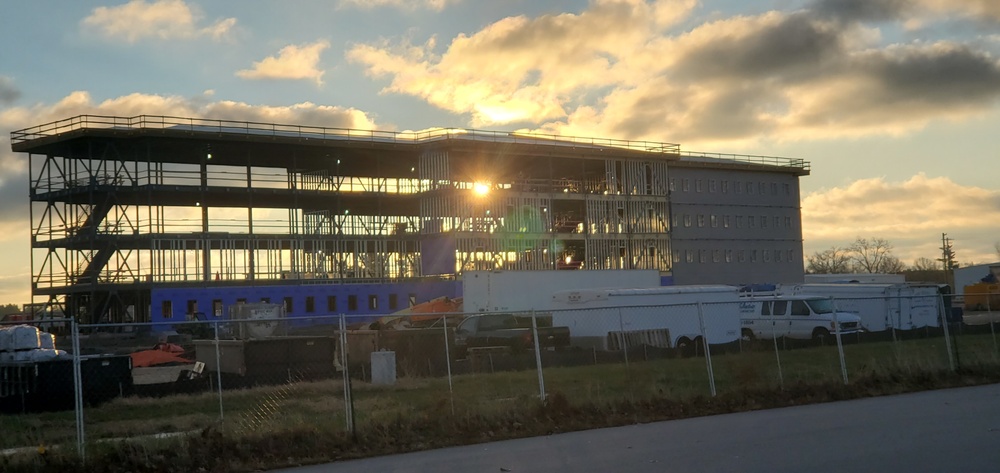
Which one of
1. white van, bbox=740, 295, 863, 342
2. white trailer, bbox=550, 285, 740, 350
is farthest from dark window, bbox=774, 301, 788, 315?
white trailer, bbox=550, 285, 740, 350

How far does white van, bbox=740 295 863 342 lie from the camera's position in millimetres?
36406

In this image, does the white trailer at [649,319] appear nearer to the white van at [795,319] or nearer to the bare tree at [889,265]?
the white van at [795,319]

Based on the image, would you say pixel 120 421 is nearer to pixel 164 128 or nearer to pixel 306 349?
pixel 306 349

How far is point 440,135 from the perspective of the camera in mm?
66500

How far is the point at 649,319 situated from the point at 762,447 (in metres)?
22.4

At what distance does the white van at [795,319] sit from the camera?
119 ft

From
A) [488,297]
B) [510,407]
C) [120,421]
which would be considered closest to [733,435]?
[510,407]

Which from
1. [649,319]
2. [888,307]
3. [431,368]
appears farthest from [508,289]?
[431,368]

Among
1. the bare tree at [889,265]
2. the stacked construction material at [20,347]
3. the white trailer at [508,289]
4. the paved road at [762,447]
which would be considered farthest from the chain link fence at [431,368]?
the bare tree at [889,265]

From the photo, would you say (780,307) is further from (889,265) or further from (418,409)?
(889,265)

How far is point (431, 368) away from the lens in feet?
88.3

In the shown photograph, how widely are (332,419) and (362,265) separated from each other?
5221cm

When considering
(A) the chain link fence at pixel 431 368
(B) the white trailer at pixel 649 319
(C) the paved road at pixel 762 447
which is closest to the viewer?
(C) the paved road at pixel 762 447

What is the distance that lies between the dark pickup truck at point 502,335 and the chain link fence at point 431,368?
5cm
